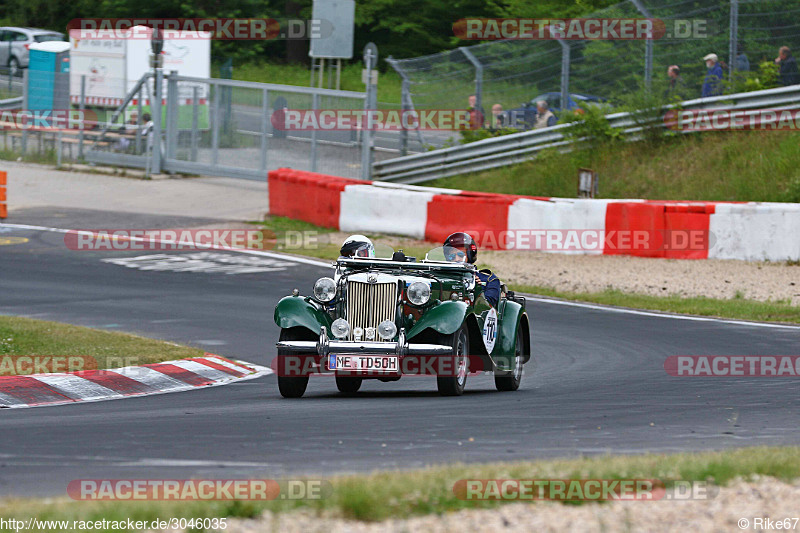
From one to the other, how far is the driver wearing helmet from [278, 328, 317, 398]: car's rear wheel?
1410 millimetres

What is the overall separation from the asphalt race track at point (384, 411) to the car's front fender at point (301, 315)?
591 millimetres

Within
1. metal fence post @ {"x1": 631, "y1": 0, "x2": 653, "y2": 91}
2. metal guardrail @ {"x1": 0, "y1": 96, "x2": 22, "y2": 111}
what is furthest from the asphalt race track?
metal guardrail @ {"x1": 0, "y1": 96, "x2": 22, "y2": 111}

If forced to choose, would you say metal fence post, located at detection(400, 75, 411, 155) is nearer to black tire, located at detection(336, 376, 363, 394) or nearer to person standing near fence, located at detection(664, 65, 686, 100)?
person standing near fence, located at detection(664, 65, 686, 100)

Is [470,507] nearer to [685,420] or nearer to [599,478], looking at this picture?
[599,478]

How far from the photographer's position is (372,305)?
9352 millimetres

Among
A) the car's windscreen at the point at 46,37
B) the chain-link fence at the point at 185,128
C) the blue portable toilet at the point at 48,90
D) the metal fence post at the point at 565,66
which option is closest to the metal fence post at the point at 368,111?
the chain-link fence at the point at 185,128

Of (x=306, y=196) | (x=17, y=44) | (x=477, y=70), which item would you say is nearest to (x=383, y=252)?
(x=306, y=196)

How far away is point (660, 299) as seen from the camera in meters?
15.6

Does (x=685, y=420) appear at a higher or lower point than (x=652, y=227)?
lower

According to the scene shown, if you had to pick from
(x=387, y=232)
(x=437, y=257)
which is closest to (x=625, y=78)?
(x=387, y=232)

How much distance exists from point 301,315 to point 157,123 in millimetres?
18459

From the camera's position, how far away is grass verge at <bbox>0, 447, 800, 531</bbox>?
5.02 m

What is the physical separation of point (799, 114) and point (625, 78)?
3365mm

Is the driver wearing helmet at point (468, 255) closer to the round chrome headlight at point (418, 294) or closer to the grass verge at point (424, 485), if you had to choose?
the round chrome headlight at point (418, 294)
